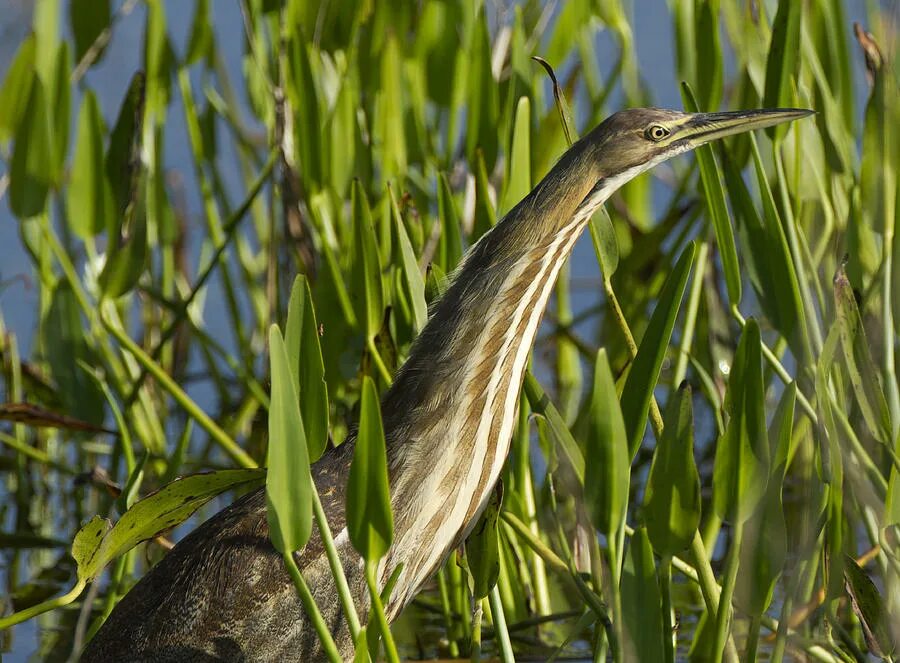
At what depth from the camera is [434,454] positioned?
2117 mm

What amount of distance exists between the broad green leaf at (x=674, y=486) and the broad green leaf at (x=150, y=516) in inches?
19.7

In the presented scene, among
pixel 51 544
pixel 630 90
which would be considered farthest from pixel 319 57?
pixel 51 544

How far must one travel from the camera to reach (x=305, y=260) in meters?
3.34

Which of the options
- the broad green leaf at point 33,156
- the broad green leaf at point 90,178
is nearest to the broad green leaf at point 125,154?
the broad green leaf at point 90,178

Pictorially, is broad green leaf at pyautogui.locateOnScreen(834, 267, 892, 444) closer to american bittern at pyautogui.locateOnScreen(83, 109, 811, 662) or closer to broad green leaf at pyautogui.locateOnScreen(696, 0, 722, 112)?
american bittern at pyautogui.locateOnScreen(83, 109, 811, 662)

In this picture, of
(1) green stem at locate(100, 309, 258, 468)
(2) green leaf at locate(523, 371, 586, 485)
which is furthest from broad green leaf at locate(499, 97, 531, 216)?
(1) green stem at locate(100, 309, 258, 468)

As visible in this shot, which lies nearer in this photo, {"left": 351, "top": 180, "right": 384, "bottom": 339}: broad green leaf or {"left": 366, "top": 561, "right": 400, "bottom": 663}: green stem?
{"left": 366, "top": 561, "right": 400, "bottom": 663}: green stem

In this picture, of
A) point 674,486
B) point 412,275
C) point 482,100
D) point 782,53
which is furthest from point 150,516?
point 482,100

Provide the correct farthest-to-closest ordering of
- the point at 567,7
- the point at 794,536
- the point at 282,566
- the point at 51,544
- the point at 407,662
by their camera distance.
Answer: the point at 794,536
the point at 567,7
the point at 51,544
the point at 407,662
the point at 282,566

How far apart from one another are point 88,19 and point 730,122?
176cm

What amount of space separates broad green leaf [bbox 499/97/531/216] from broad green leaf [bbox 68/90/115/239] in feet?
2.86

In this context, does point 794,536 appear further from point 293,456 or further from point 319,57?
point 293,456

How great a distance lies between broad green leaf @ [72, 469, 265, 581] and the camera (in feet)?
6.10

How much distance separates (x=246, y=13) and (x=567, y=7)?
704 millimetres
